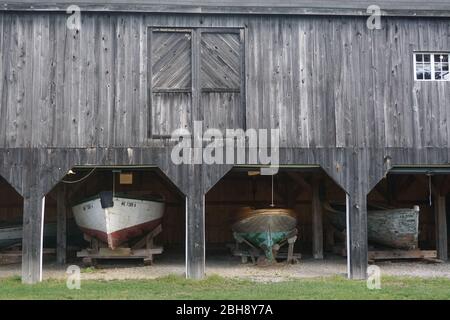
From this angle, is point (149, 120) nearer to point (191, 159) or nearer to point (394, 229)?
point (191, 159)

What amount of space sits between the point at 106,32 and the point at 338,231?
9614 millimetres

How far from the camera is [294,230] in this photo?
1600 centimetres

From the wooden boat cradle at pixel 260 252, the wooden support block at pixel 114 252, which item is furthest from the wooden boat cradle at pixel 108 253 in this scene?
the wooden boat cradle at pixel 260 252

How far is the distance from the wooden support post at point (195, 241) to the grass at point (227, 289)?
0.30 m

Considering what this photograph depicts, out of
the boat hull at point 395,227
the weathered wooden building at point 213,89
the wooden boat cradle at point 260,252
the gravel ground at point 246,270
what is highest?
the weathered wooden building at point 213,89

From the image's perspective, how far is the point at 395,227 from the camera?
15875 mm

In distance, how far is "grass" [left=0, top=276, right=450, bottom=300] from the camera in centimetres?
1063

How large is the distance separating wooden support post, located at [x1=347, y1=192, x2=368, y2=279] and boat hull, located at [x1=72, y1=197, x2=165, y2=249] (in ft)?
19.1

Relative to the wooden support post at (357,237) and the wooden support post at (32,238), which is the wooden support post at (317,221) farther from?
the wooden support post at (32,238)

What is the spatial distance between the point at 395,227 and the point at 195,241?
6.31m

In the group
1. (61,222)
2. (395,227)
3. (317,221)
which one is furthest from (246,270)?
(61,222)

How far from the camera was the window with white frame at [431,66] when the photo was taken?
1366cm

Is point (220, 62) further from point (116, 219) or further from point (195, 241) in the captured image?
point (116, 219)

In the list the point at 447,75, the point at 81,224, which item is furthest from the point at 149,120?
the point at 447,75
